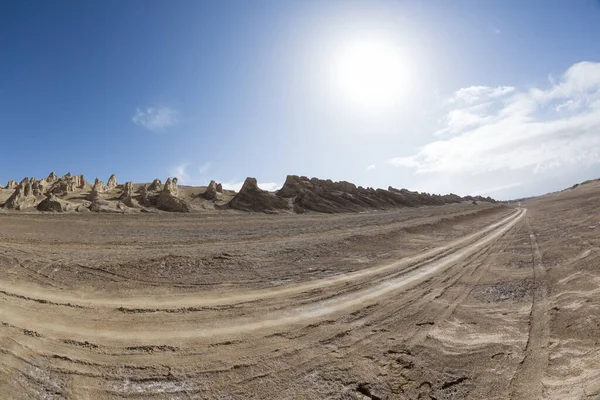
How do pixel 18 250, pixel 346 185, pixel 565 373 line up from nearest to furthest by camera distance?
pixel 565 373 → pixel 18 250 → pixel 346 185

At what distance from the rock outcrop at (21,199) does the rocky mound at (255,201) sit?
2212cm

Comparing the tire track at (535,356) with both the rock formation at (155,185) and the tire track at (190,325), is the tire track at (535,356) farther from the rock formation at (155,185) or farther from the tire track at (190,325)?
the rock formation at (155,185)

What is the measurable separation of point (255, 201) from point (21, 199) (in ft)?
87.1

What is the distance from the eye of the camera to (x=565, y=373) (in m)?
5.34

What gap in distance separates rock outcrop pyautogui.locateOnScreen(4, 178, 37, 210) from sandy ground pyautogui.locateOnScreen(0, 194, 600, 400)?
21864 millimetres

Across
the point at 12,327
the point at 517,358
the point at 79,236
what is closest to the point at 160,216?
the point at 79,236

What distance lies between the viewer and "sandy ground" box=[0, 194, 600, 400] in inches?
215

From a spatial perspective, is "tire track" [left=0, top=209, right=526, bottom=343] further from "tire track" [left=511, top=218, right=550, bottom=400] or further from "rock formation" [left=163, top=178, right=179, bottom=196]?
"rock formation" [left=163, top=178, right=179, bottom=196]

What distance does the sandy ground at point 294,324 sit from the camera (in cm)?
547

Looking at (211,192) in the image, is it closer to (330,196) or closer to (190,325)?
(330,196)

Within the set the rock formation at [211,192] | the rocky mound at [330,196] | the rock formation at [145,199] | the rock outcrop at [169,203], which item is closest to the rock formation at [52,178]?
the rock formation at [145,199]

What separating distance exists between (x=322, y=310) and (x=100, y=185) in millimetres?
53925

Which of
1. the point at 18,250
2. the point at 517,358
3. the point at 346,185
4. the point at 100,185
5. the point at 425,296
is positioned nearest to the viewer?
the point at 517,358

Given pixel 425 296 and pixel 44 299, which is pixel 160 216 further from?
pixel 425 296
